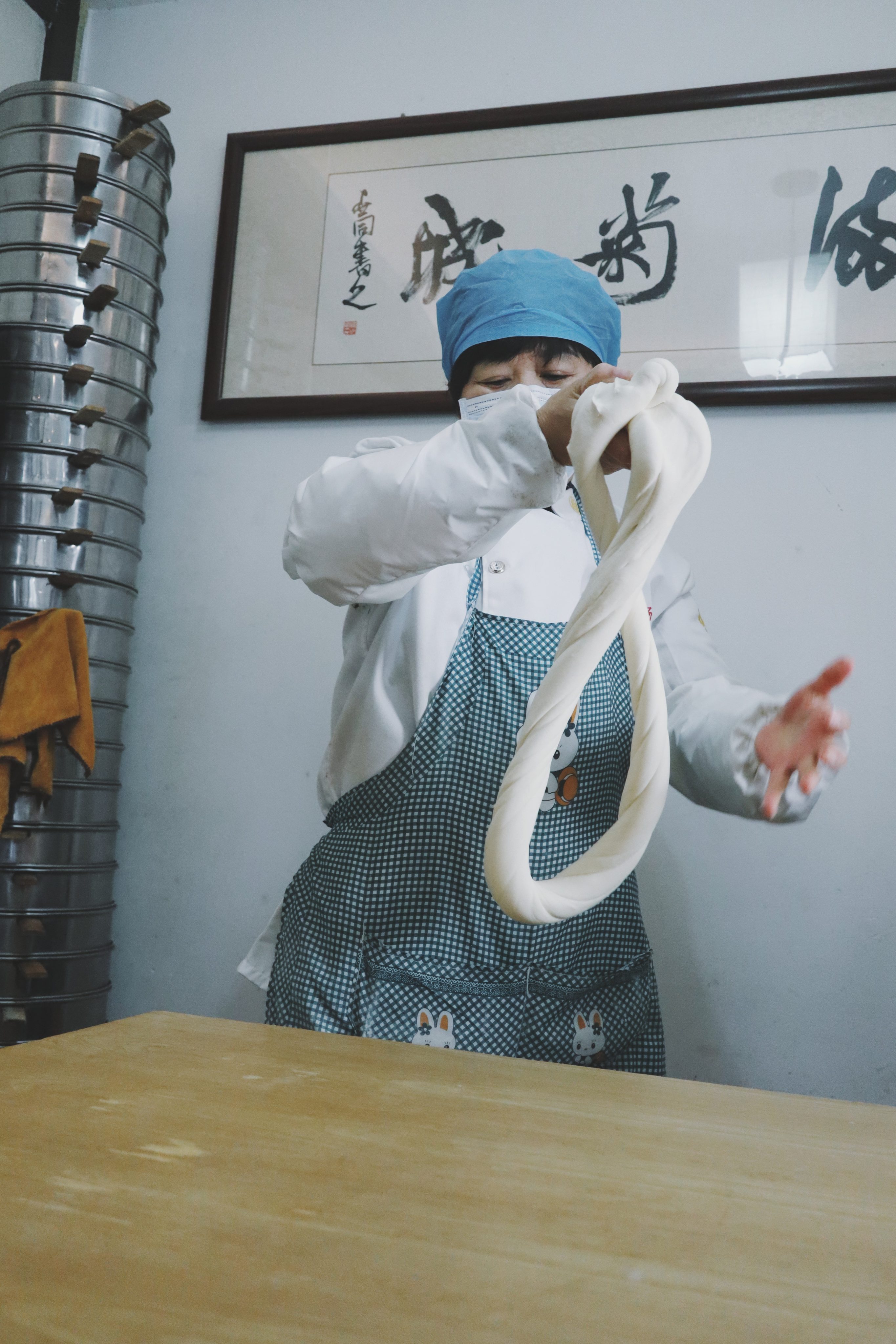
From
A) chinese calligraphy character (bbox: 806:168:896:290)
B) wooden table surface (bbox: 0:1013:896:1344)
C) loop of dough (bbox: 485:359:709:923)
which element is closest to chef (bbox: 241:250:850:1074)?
loop of dough (bbox: 485:359:709:923)

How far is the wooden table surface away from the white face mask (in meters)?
0.70

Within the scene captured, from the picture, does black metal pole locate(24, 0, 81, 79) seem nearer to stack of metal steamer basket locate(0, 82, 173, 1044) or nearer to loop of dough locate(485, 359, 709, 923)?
stack of metal steamer basket locate(0, 82, 173, 1044)

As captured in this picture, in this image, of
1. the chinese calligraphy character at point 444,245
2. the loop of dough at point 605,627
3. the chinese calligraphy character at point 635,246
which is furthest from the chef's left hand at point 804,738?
the chinese calligraphy character at point 444,245

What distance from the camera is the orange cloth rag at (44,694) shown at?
1540 millimetres

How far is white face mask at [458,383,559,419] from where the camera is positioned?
1067 mm

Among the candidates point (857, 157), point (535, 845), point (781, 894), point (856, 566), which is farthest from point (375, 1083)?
point (857, 157)

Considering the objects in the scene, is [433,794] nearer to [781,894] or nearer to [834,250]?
[781,894]

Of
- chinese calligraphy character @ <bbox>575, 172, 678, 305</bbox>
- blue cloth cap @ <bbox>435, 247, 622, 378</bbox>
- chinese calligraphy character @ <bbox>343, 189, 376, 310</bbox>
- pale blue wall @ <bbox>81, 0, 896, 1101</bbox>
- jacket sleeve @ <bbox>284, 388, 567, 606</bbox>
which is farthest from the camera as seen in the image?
chinese calligraphy character @ <bbox>343, 189, 376, 310</bbox>

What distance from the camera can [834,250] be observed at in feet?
5.29

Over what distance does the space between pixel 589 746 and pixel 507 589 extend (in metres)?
0.21

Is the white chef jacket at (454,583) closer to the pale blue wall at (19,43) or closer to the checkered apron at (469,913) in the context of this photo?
the checkered apron at (469,913)

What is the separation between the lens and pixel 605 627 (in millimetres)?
713

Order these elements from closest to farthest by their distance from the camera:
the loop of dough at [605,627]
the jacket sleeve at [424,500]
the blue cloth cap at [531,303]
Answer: the loop of dough at [605,627] < the jacket sleeve at [424,500] < the blue cloth cap at [531,303]

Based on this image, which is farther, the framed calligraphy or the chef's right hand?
the framed calligraphy
